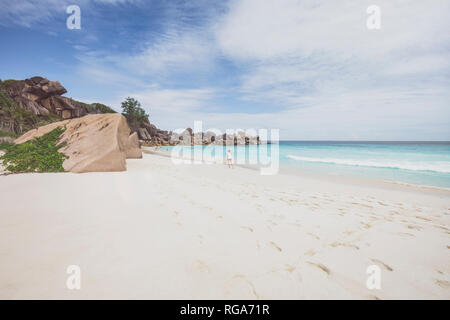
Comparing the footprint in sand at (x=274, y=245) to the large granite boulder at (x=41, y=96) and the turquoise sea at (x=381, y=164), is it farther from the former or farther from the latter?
the large granite boulder at (x=41, y=96)

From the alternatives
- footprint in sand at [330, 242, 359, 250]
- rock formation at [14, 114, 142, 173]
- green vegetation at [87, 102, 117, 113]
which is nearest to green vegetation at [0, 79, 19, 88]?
green vegetation at [87, 102, 117, 113]

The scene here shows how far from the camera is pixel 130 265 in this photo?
1.97 metres

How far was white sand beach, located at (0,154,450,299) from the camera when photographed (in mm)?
1729

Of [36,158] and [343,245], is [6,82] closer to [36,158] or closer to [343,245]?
[36,158]

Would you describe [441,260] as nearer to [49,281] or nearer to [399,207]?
[399,207]

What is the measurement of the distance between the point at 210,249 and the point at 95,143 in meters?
8.60

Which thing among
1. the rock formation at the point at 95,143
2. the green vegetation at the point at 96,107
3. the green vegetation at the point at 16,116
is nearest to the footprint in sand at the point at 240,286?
the rock formation at the point at 95,143

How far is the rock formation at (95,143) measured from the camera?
24.8 ft

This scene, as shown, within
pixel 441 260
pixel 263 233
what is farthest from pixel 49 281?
pixel 441 260

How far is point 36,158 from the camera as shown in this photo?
735 cm

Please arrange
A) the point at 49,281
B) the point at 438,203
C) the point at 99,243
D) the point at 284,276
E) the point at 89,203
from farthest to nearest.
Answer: the point at 438,203
the point at 89,203
the point at 99,243
the point at 284,276
the point at 49,281

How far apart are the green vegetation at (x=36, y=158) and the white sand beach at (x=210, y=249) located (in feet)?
11.9

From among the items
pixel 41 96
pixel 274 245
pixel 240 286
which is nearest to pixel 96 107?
pixel 41 96

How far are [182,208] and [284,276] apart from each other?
2425 millimetres
